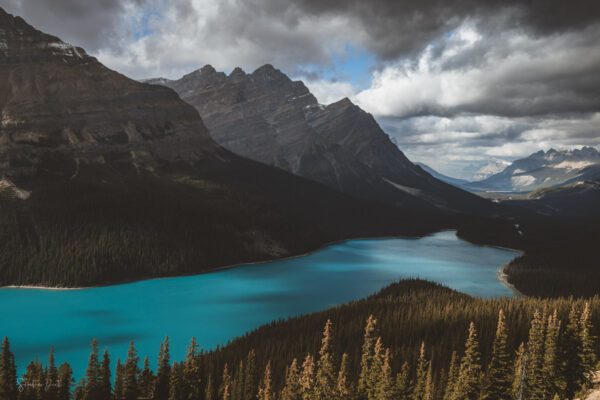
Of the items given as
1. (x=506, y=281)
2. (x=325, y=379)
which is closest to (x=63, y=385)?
(x=325, y=379)

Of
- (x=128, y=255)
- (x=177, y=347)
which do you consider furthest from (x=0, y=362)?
(x=128, y=255)

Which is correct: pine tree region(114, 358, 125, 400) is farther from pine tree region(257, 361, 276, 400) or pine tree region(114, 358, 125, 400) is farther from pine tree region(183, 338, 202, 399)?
pine tree region(257, 361, 276, 400)

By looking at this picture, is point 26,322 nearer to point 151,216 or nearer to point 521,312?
point 151,216

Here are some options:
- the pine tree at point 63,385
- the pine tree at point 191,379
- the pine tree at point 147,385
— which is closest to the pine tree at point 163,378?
the pine tree at point 147,385

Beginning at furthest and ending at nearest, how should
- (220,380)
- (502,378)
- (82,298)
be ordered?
(82,298) → (220,380) → (502,378)

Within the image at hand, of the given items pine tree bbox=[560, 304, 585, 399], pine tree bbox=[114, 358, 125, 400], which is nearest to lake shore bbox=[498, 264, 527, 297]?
pine tree bbox=[560, 304, 585, 399]

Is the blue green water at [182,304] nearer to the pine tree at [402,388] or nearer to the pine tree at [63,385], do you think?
the pine tree at [63,385]

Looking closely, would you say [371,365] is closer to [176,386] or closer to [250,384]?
[250,384]
